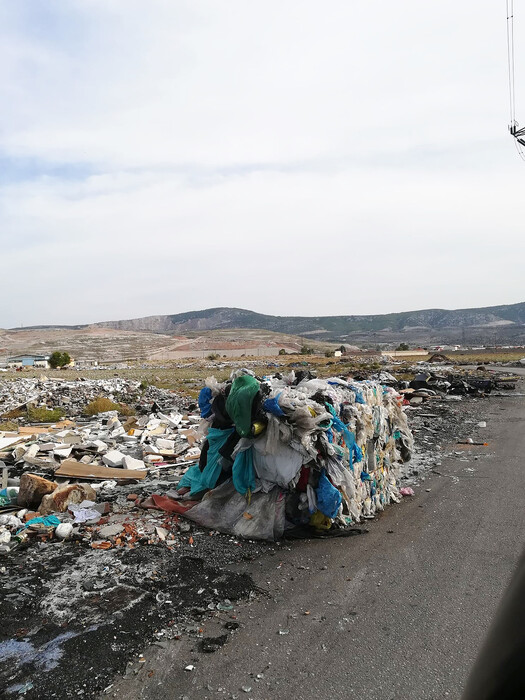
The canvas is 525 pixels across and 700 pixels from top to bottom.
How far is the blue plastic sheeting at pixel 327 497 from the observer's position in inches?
201

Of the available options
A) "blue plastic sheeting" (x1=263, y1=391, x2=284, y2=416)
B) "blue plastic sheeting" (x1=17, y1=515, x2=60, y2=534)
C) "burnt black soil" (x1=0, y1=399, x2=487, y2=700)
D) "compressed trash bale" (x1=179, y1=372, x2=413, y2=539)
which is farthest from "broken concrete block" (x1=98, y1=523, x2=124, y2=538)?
"blue plastic sheeting" (x1=263, y1=391, x2=284, y2=416)

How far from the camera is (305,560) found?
185 inches

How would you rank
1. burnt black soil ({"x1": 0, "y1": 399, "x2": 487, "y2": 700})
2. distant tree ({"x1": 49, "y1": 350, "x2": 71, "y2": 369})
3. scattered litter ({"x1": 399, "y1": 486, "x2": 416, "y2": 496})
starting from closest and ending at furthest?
1. burnt black soil ({"x1": 0, "y1": 399, "x2": 487, "y2": 700})
2. scattered litter ({"x1": 399, "y1": 486, "x2": 416, "y2": 496})
3. distant tree ({"x1": 49, "y1": 350, "x2": 71, "y2": 369})

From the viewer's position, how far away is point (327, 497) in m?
5.12

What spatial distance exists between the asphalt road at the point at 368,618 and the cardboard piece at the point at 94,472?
3448 millimetres

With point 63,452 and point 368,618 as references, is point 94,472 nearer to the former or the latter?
point 63,452

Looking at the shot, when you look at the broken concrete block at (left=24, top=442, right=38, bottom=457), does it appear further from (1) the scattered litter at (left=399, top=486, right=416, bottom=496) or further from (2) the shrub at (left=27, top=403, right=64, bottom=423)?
(1) the scattered litter at (left=399, top=486, right=416, bottom=496)

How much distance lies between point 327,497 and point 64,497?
327 centimetres

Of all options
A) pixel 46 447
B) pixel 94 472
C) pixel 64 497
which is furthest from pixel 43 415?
pixel 64 497

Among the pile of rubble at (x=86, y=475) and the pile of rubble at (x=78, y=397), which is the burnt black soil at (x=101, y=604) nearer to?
the pile of rubble at (x=86, y=475)

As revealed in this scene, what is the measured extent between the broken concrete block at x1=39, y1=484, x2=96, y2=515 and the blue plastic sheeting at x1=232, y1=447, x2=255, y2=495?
2.17 meters

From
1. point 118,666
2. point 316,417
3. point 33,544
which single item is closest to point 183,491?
point 33,544

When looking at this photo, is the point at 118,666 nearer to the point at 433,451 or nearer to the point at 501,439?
the point at 433,451

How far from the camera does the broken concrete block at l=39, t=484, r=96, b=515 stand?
595cm
